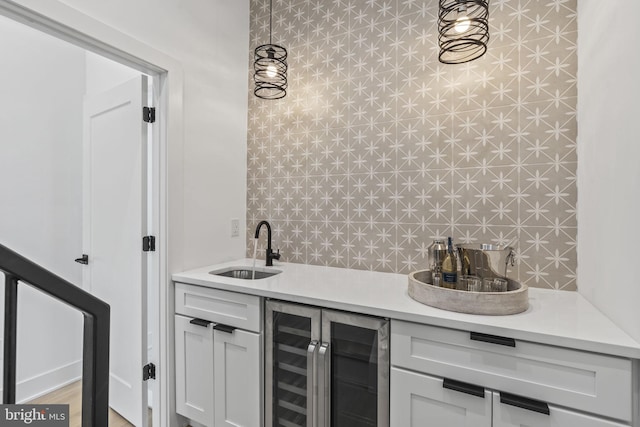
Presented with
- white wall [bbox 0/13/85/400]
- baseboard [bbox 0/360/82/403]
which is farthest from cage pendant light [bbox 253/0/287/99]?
baseboard [bbox 0/360/82/403]

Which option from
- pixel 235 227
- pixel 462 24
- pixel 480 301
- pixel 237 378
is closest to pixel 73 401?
pixel 237 378

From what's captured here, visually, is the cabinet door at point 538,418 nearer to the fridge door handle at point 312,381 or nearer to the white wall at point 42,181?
the fridge door handle at point 312,381

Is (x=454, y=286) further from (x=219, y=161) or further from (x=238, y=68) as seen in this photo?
(x=238, y=68)

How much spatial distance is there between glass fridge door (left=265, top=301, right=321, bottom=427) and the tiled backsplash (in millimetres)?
678

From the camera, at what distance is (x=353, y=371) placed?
1.43 m

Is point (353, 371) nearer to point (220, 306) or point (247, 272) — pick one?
point (220, 306)

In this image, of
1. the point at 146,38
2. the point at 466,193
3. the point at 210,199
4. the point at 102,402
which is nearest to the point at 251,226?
the point at 210,199

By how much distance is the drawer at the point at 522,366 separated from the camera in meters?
0.98

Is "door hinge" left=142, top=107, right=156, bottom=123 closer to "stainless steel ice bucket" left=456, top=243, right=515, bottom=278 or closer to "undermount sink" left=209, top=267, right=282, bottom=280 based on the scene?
"undermount sink" left=209, top=267, right=282, bottom=280

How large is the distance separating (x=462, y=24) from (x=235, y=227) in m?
1.82

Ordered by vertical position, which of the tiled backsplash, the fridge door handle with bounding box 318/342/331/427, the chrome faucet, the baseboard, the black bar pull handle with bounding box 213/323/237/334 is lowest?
the baseboard

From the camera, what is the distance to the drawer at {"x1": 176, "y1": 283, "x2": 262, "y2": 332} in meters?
1.62

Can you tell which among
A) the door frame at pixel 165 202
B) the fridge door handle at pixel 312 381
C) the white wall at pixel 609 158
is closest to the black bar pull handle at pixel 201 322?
the door frame at pixel 165 202

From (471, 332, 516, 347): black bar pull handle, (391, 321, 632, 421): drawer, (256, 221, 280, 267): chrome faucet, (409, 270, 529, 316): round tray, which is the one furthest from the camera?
(256, 221, 280, 267): chrome faucet
